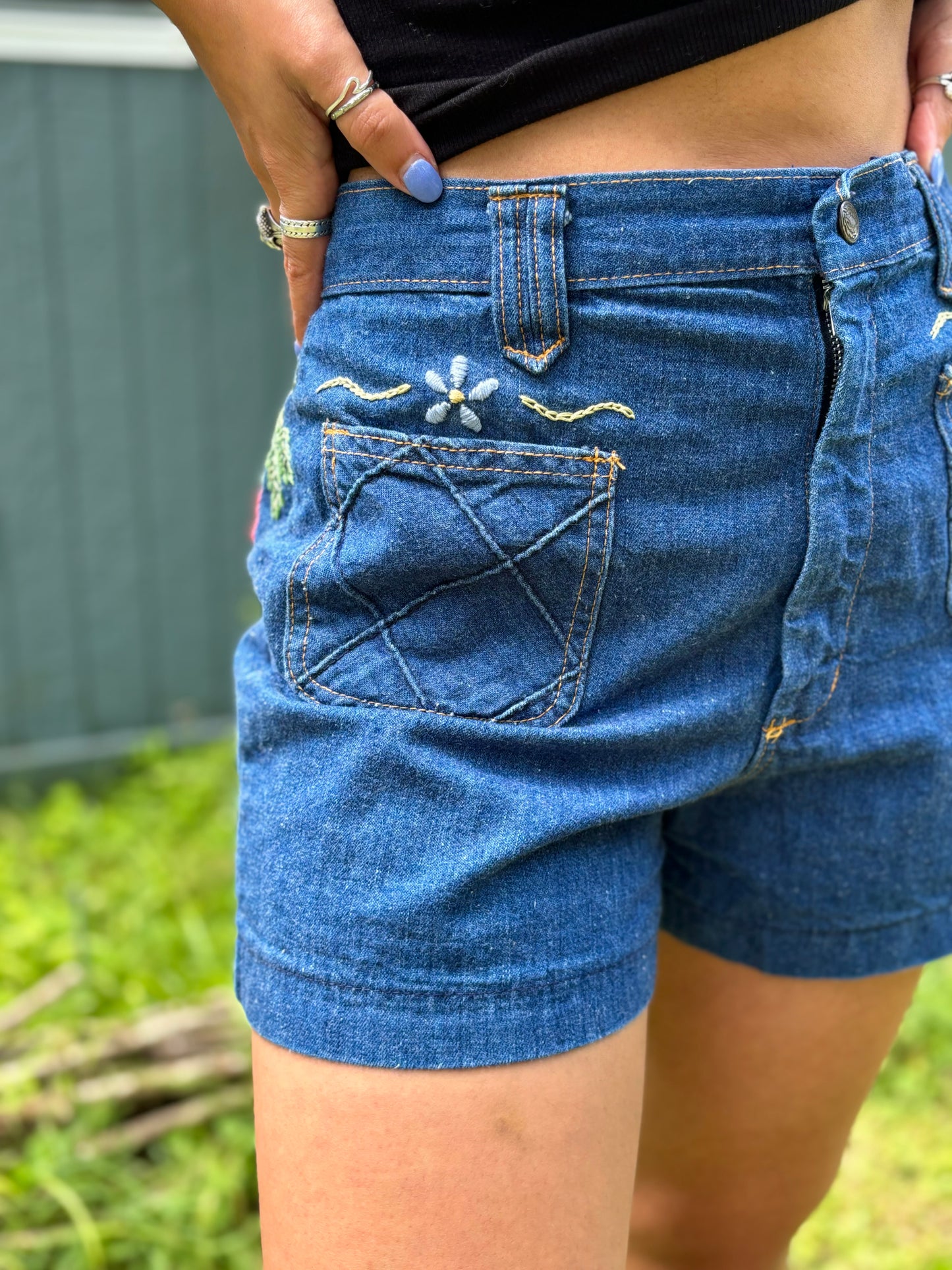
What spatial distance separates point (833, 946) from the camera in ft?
3.67

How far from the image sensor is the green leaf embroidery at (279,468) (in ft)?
3.12

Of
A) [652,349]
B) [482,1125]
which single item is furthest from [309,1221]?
[652,349]

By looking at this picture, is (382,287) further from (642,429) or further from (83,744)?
(83,744)

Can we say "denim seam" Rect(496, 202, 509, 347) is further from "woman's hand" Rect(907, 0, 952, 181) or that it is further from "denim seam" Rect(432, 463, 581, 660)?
"woman's hand" Rect(907, 0, 952, 181)

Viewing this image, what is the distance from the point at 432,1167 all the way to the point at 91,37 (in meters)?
3.37

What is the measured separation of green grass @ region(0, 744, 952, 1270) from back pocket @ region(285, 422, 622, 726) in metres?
1.52

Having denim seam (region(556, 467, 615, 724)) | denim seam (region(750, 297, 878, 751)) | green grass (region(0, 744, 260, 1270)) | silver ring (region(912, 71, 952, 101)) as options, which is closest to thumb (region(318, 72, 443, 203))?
denim seam (region(556, 467, 615, 724))

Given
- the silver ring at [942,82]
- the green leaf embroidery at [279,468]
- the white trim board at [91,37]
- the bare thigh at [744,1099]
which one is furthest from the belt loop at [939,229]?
the white trim board at [91,37]

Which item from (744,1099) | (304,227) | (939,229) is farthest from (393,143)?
(744,1099)

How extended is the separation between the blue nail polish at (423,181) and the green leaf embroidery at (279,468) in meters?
0.21

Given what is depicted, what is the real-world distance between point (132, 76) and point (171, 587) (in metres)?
1.49

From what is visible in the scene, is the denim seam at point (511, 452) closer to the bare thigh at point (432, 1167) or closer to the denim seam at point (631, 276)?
the denim seam at point (631, 276)

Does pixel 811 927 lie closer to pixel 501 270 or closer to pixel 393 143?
pixel 501 270

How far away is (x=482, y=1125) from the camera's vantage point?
32.0 inches
